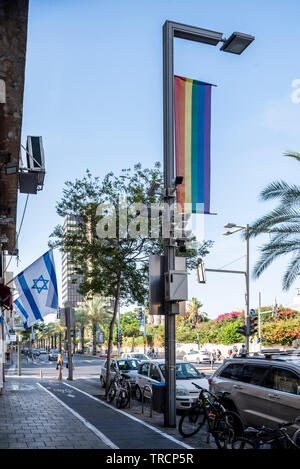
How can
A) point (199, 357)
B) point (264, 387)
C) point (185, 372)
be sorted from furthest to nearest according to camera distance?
point (199, 357)
point (185, 372)
point (264, 387)

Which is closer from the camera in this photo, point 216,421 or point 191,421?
point 216,421

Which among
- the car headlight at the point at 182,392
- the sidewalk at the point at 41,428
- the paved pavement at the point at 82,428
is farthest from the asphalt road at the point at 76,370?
the car headlight at the point at 182,392

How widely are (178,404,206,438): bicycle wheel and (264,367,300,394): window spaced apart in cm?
142

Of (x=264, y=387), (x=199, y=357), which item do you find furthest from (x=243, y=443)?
(x=199, y=357)

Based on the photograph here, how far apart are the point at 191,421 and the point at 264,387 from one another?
62.4 inches

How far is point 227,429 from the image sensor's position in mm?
8562

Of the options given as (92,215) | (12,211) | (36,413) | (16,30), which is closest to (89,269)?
(92,215)

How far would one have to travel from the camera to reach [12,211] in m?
15.2

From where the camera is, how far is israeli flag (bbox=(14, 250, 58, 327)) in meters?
15.4

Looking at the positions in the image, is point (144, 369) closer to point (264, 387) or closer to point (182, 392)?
point (182, 392)

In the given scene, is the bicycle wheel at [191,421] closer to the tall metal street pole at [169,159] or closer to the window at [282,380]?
Answer: the tall metal street pole at [169,159]

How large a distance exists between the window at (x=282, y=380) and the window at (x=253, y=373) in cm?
24

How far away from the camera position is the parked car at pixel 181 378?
13602 mm
